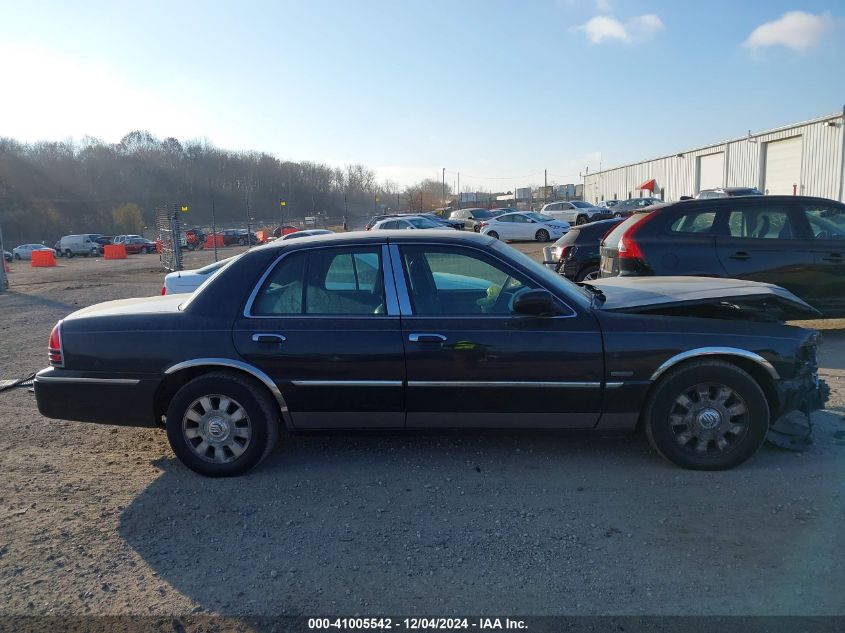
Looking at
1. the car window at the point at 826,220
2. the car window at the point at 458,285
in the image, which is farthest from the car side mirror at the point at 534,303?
the car window at the point at 826,220

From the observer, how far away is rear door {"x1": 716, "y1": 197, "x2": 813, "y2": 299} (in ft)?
24.2

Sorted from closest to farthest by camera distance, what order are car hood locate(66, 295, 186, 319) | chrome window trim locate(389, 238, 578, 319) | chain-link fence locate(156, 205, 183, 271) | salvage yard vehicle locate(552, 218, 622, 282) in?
chrome window trim locate(389, 238, 578, 319), car hood locate(66, 295, 186, 319), salvage yard vehicle locate(552, 218, 622, 282), chain-link fence locate(156, 205, 183, 271)

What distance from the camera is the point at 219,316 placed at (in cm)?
425

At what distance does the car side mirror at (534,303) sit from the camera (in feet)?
13.2

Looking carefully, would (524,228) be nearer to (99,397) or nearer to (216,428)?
(216,428)

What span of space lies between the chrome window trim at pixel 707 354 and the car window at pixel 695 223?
3889 mm

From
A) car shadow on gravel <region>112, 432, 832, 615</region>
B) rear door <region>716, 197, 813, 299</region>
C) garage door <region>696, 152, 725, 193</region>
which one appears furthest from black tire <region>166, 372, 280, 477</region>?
garage door <region>696, 152, 725, 193</region>

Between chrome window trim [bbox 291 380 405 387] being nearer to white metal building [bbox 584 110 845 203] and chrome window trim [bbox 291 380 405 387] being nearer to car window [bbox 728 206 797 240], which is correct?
car window [bbox 728 206 797 240]

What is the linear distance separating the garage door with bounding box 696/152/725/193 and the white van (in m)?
47.7

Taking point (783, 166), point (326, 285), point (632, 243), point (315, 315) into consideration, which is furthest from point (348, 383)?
point (783, 166)

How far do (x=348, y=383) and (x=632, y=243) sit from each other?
15.8ft

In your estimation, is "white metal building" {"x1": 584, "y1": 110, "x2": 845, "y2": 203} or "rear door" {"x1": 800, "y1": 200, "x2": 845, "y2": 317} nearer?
"rear door" {"x1": 800, "y1": 200, "x2": 845, "y2": 317}

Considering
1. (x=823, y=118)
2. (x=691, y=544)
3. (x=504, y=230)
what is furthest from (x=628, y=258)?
(x=823, y=118)

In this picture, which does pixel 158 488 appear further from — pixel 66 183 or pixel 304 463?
pixel 66 183
